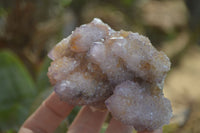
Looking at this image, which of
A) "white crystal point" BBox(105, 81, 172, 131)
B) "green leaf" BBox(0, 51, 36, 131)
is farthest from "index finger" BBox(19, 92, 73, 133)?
"green leaf" BBox(0, 51, 36, 131)

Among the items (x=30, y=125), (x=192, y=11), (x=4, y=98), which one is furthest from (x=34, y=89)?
(x=192, y=11)

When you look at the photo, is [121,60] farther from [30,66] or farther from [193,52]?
[193,52]

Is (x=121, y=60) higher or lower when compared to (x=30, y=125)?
higher

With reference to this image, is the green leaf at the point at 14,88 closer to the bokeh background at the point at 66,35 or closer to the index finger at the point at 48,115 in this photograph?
the bokeh background at the point at 66,35

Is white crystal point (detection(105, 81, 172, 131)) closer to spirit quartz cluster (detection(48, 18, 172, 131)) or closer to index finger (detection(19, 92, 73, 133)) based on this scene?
spirit quartz cluster (detection(48, 18, 172, 131))

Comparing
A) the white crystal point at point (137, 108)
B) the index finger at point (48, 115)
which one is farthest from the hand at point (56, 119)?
the white crystal point at point (137, 108)

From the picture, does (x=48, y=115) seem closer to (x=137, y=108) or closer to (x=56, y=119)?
(x=56, y=119)
